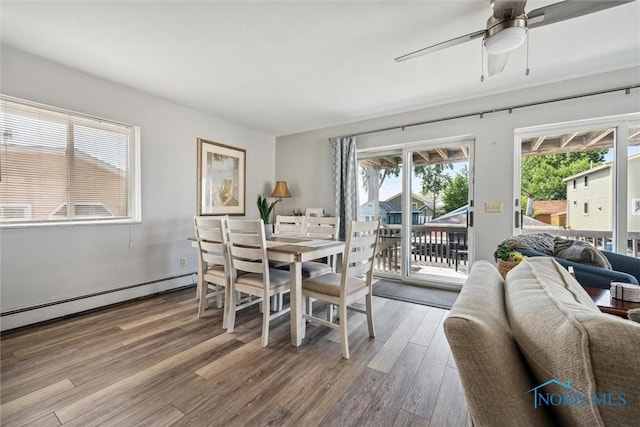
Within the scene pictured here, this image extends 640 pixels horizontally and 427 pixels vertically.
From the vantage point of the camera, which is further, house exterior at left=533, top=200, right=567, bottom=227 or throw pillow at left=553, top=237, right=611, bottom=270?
house exterior at left=533, top=200, right=567, bottom=227

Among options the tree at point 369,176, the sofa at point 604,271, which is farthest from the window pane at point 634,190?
the tree at point 369,176

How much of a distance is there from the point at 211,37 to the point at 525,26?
2.18m

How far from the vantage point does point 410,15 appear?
185 cm

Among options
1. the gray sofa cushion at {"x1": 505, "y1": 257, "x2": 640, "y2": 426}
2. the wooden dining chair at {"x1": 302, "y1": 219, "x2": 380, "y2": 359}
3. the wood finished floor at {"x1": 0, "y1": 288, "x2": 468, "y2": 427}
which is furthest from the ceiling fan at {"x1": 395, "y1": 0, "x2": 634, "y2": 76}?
the wood finished floor at {"x1": 0, "y1": 288, "x2": 468, "y2": 427}

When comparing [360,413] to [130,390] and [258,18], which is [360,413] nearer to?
[130,390]

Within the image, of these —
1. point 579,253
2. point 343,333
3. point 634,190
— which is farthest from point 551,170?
point 343,333

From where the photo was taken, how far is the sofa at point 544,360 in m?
0.42

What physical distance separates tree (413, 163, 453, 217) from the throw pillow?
139cm

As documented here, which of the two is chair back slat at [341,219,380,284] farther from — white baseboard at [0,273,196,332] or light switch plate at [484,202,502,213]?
white baseboard at [0,273,196,332]

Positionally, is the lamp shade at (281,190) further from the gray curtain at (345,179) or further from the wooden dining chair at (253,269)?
the wooden dining chair at (253,269)

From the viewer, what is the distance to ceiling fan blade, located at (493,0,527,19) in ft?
4.92

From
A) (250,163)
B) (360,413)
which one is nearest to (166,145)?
(250,163)
